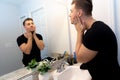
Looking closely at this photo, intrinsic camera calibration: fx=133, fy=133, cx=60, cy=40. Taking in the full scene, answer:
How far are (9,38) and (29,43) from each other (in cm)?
20

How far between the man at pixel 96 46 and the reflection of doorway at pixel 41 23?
56 centimetres

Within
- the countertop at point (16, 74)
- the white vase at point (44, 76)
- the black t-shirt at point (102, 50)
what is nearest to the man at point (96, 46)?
the black t-shirt at point (102, 50)

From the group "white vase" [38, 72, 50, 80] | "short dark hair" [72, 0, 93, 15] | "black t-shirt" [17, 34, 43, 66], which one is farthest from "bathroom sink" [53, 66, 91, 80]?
"short dark hair" [72, 0, 93, 15]

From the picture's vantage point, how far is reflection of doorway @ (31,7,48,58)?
141 centimetres

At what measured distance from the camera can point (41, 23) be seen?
4.87ft

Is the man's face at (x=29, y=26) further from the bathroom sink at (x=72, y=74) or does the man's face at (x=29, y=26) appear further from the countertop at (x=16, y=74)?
the bathroom sink at (x=72, y=74)

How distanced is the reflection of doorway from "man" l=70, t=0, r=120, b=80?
22.1 inches

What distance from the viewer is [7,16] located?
3.77 feet

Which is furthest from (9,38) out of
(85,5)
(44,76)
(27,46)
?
(85,5)

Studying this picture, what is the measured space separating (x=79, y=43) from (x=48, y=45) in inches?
27.1

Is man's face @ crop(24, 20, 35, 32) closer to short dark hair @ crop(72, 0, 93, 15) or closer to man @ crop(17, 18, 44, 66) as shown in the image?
man @ crop(17, 18, 44, 66)

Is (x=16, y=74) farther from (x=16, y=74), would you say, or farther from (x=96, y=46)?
(x=96, y=46)

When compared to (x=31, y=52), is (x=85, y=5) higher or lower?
higher

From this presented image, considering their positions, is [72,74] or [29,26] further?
[72,74]
